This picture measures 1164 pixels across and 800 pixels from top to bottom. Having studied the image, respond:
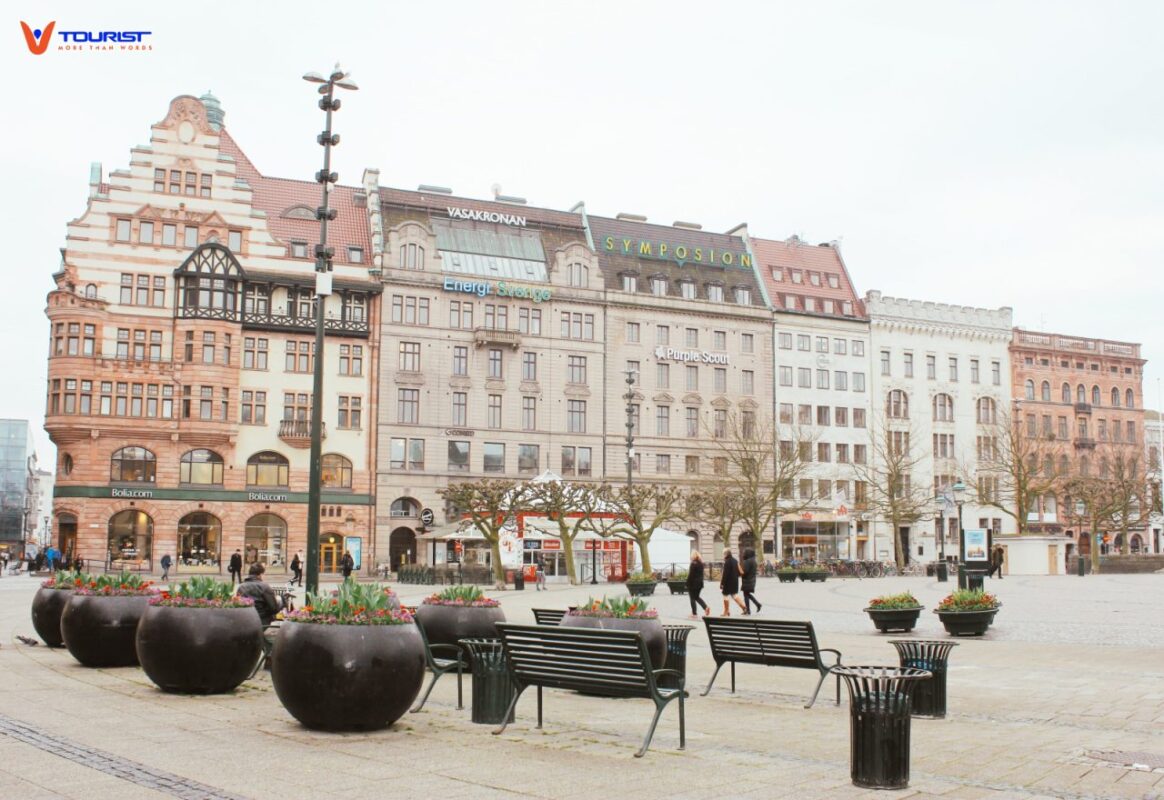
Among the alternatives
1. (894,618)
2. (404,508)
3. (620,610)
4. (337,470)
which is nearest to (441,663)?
(620,610)

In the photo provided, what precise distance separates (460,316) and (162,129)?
17.4m

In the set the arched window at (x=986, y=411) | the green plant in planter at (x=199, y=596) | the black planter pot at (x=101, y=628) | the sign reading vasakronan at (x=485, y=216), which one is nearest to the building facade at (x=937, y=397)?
the arched window at (x=986, y=411)

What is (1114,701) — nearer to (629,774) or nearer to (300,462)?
(629,774)

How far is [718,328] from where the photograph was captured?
6931 centimetres

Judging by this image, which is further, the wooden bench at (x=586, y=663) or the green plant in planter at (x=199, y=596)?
the green plant in planter at (x=199, y=596)

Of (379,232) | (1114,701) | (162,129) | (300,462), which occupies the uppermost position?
(162,129)

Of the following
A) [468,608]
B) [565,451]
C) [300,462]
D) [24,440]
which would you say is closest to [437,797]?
[468,608]

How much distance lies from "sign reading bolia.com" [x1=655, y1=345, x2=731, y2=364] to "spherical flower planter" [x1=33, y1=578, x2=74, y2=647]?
2083 inches

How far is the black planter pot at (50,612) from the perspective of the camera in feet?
51.5

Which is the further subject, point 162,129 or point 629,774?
point 162,129

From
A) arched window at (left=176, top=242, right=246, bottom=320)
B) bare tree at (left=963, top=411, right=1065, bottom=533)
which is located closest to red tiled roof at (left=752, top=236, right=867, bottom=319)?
bare tree at (left=963, top=411, right=1065, bottom=533)

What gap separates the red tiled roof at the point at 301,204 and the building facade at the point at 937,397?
33.3m

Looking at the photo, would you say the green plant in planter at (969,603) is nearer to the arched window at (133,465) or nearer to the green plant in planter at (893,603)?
the green plant in planter at (893,603)

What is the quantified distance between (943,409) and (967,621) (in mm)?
59496
